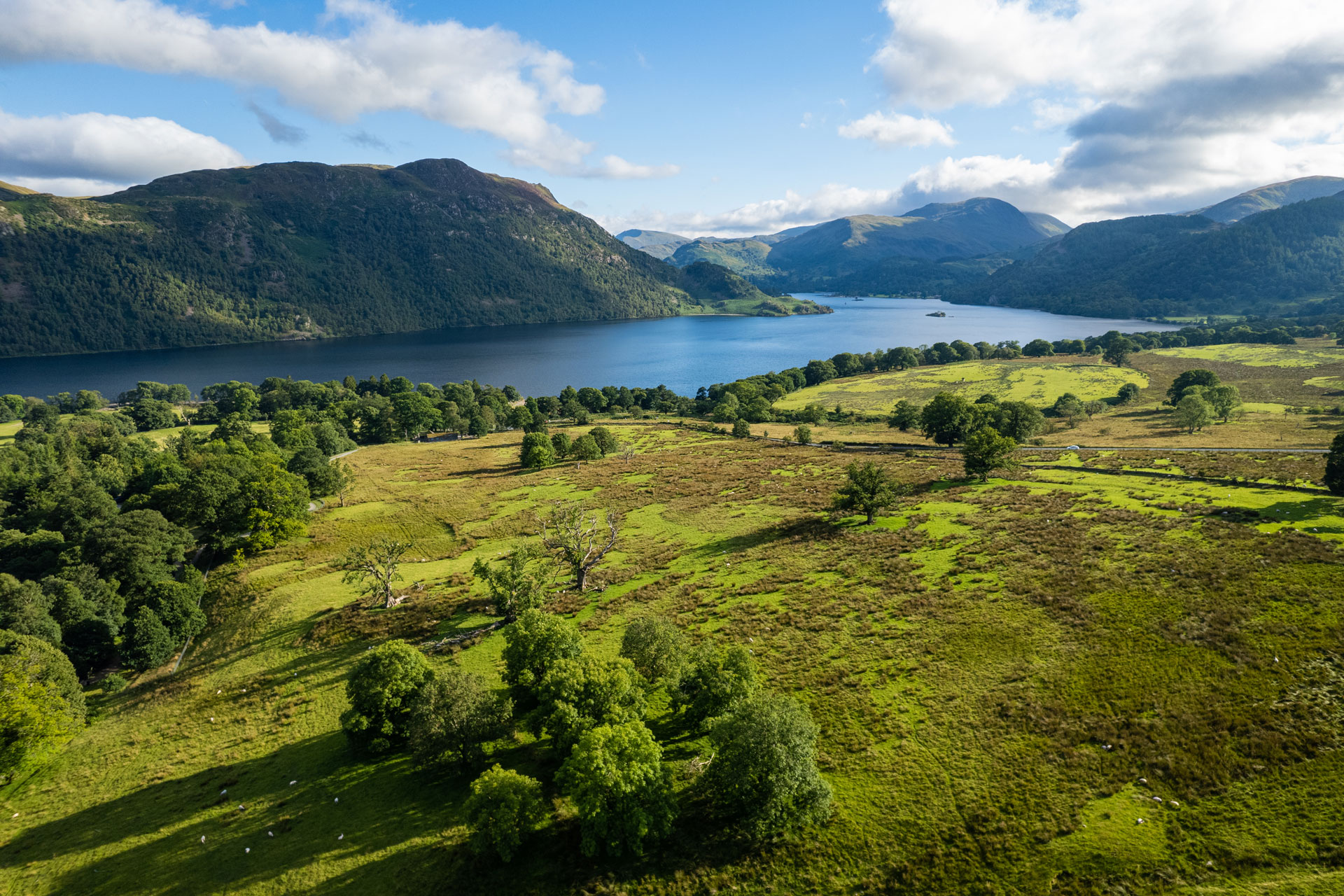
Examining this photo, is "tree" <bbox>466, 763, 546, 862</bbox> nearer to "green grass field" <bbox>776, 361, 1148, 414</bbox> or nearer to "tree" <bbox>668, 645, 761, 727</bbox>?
"tree" <bbox>668, 645, 761, 727</bbox>

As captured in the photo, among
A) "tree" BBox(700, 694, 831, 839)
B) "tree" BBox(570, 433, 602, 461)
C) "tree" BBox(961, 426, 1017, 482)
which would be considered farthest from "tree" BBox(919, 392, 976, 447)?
"tree" BBox(700, 694, 831, 839)

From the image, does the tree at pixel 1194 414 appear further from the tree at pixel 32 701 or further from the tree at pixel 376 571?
the tree at pixel 32 701

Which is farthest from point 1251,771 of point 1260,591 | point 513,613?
point 513,613

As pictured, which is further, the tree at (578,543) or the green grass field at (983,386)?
the green grass field at (983,386)

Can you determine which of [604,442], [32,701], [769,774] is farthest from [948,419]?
[32,701]

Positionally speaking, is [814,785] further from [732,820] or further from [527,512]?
[527,512]

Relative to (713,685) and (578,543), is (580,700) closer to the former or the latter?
(713,685)

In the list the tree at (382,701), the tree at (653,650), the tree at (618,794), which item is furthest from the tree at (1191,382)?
the tree at (382,701)
